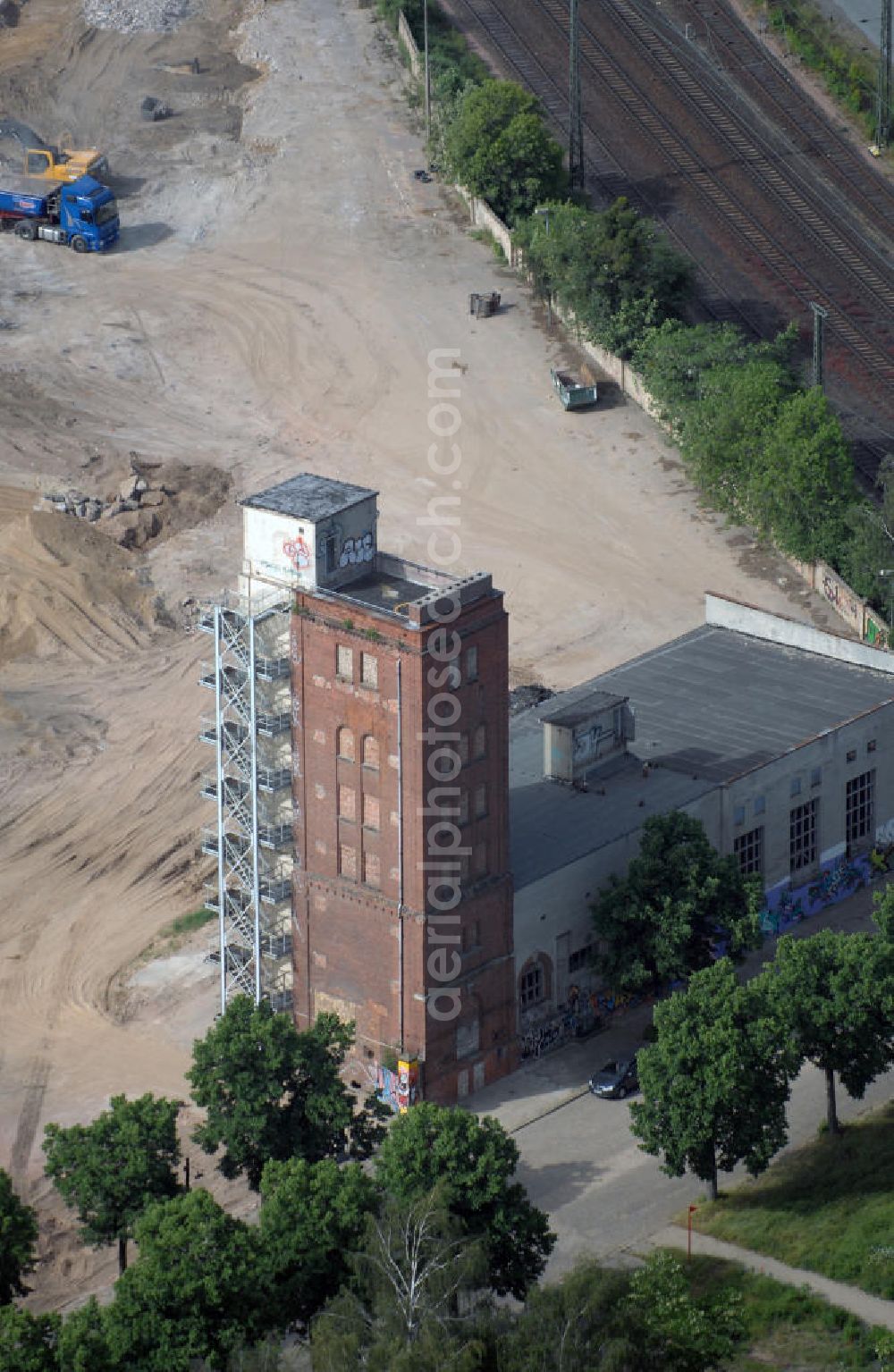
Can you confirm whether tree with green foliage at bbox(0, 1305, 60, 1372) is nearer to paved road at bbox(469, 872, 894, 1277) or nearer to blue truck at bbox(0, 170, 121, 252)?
paved road at bbox(469, 872, 894, 1277)

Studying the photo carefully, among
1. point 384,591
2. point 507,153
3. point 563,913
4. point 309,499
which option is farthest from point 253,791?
point 507,153

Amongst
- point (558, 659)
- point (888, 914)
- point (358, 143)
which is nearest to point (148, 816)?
point (558, 659)

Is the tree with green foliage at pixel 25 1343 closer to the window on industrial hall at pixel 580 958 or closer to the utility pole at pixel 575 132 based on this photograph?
the window on industrial hall at pixel 580 958

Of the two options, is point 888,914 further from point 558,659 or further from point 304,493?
point 558,659

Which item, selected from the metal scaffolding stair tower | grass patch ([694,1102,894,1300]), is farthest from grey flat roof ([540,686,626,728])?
grass patch ([694,1102,894,1300])

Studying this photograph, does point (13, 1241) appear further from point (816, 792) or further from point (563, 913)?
point (816, 792)
